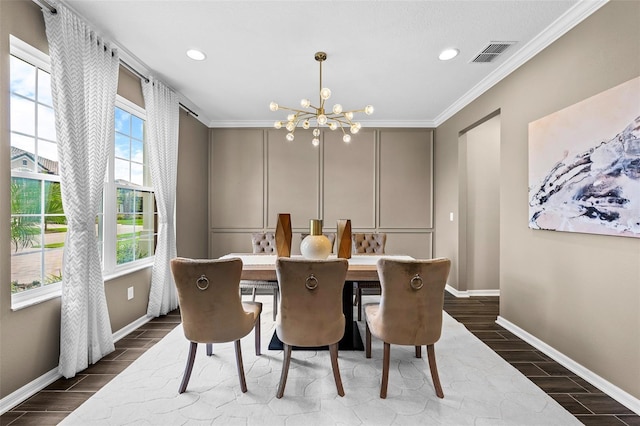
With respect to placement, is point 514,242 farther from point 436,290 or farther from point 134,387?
point 134,387

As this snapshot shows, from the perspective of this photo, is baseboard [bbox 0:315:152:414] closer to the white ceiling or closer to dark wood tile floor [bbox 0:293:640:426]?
dark wood tile floor [bbox 0:293:640:426]

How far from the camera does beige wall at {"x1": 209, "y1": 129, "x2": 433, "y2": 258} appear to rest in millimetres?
4879

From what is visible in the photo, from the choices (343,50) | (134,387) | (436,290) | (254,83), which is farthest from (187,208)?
(436,290)

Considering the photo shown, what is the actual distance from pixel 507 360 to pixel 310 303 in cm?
181

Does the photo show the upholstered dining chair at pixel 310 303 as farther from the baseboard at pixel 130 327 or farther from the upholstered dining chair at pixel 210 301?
the baseboard at pixel 130 327

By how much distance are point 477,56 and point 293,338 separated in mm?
2995

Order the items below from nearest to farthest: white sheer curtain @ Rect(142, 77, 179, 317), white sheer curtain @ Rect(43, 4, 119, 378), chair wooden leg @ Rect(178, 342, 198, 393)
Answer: chair wooden leg @ Rect(178, 342, 198, 393), white sheer curtain @ Rect(43, 4, 119, 378), white sheer curtain @ Rect(142, 77, 179, 317)

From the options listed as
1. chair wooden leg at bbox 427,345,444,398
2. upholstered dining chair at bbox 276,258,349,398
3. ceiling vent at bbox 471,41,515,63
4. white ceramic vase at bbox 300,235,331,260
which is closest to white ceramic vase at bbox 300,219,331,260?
white ceramic vase at bbox 300,235,331,260

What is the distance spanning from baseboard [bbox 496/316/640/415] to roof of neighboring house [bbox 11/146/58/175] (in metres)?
4.13

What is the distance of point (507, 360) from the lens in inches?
93.1

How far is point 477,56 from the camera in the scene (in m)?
2.79

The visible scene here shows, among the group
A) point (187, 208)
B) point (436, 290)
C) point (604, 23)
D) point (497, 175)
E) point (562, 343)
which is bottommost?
point (562, 343)

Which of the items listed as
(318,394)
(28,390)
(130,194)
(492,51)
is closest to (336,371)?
(318,394)

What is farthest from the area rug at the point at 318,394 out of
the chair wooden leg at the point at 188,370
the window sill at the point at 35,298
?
the window sill at the point at 35,298
